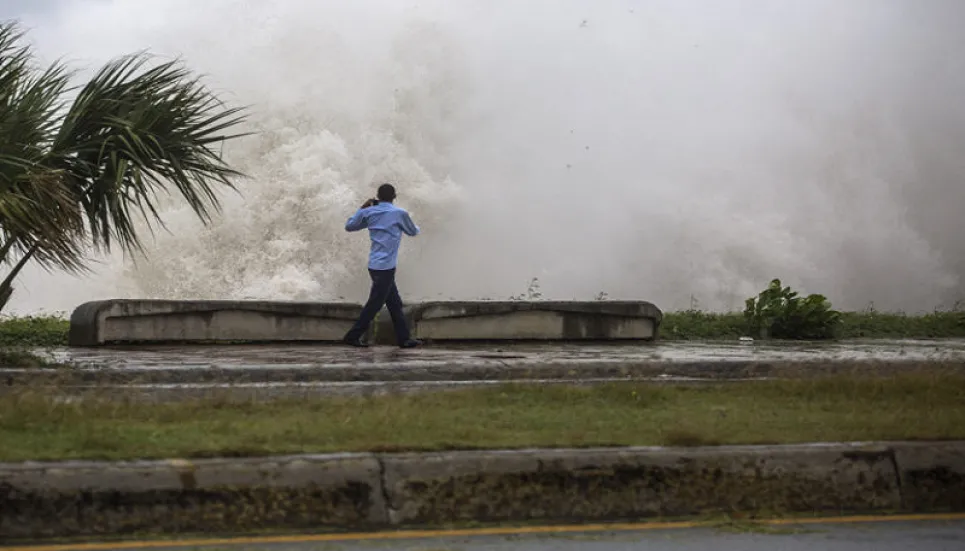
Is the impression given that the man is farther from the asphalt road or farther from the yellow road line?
the asphalt road

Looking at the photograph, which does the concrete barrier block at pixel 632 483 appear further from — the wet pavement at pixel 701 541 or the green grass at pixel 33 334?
the green grass at pixel 33 334

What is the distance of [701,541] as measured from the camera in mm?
6207

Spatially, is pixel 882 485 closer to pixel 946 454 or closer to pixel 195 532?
pixel 946 454

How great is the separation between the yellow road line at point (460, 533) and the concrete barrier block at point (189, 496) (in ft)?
0.57

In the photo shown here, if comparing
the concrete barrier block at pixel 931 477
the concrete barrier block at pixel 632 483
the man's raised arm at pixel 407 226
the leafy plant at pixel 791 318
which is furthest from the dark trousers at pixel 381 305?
the concrete barrier block at pixel 931 477

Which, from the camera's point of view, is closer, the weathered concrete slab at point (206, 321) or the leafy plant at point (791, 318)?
the weathered concrete slab at point (206, 321)

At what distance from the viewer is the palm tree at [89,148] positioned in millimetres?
10727

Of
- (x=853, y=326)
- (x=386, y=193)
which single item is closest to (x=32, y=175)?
(x=386, y=193)

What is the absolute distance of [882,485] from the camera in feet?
23.3

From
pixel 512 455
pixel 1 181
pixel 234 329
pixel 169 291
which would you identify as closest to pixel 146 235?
pixel 169 291

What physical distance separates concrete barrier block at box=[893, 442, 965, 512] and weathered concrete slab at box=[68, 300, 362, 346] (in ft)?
27.5

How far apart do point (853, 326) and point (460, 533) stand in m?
13.3

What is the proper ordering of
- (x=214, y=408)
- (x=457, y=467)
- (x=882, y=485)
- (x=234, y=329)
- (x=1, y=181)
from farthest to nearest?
(x=234, y=329) → (x=1, y=181) → (x=214, y=408) → (x=882, y=485) → (x=457, y=467)

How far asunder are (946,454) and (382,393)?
361cm
